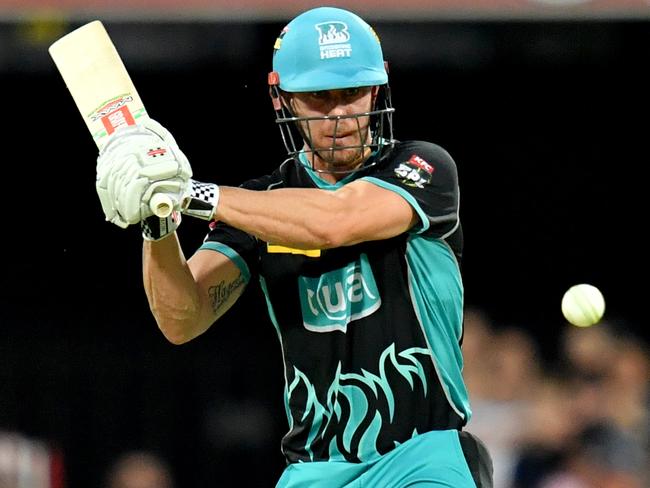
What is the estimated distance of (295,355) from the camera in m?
3.79

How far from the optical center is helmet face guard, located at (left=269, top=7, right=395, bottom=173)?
3.82m

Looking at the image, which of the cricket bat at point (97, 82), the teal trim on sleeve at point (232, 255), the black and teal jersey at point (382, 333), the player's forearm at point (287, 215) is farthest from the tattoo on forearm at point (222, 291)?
the cricket bat at point (97, 82)

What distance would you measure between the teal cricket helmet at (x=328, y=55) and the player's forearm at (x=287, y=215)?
0.46 m

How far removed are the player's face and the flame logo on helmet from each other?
0.15 m

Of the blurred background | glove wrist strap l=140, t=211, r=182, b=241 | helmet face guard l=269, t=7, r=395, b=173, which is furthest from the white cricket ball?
the blurred background

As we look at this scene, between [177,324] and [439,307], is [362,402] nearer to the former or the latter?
[439,307]

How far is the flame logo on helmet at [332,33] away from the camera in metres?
3.89

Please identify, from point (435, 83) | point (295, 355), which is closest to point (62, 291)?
point (435, 83)

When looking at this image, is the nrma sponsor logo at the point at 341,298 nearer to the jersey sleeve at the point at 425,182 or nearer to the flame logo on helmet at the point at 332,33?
the jersey sleeve at the point at 425,182

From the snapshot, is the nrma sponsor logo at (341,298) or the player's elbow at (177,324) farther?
the player's elbow at (177,324)

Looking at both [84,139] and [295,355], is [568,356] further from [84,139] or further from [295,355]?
[295,355]

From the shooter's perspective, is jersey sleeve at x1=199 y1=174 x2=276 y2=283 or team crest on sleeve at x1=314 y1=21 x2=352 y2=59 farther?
jersey sleeve at x1=199 y1=174 x2=276 y2=283

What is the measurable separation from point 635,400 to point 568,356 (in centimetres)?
44

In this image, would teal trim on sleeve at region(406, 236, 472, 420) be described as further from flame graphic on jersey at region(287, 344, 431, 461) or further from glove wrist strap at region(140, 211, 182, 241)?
glove wrist strap at region(140, 211, 182, 241)
